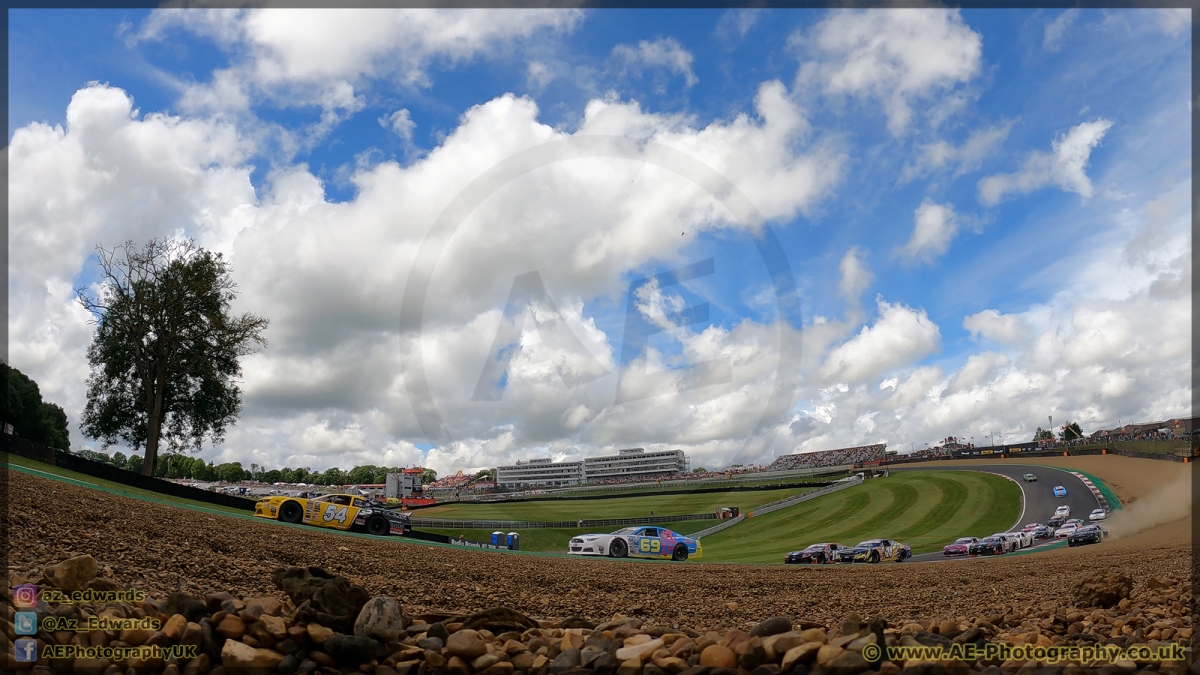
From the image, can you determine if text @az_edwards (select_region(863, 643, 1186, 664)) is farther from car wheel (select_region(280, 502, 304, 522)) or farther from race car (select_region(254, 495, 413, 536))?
car wheel (select_region(280, 502, 304, 522))

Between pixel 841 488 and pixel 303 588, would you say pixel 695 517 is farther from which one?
pixel 303 588

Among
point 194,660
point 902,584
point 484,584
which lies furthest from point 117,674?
point 902,584

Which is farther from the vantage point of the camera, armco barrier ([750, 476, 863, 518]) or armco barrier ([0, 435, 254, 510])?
armco barrier ([750, 476, 863, 518])

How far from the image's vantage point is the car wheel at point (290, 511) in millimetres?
22219

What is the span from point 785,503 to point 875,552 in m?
39.9

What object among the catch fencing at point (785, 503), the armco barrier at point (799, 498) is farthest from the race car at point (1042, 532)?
the armco barrier at point (799, 498)

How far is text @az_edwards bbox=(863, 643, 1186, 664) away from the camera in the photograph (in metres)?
4.94

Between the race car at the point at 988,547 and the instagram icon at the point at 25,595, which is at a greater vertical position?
the instagram icon at the point at 25,595

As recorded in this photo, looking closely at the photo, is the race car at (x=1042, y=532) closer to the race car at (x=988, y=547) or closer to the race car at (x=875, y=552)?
the race car at (x=988, y=547)

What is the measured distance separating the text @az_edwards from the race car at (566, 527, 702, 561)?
18.6m

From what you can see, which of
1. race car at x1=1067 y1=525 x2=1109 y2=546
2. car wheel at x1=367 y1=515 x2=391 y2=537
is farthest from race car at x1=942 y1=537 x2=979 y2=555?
car wheel at x1=367 y1=515 x2=391 y2=537

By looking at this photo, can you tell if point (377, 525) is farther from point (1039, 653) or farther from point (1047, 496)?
point (1047, 496)

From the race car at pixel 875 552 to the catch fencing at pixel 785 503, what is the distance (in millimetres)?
27705

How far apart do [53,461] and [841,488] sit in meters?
70.6
